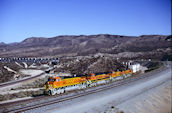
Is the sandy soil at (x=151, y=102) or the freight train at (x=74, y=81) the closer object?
the sandy soil at (x=151, y=102)

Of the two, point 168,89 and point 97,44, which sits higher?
point 97,44

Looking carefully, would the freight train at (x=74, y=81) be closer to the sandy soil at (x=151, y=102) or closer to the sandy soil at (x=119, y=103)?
the sandy soil at (x=119, y=103)

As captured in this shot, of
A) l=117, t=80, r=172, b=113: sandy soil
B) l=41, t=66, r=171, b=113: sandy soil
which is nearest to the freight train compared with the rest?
l=41, t=66, r=171, b=113: sandy soil

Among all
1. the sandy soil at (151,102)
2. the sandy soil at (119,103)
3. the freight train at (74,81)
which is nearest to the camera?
the sandy soil at (119,103)

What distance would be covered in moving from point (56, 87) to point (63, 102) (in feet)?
15.7

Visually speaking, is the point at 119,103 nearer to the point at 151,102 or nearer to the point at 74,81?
the point at 151,102

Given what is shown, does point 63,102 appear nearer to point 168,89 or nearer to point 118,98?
point 118,98

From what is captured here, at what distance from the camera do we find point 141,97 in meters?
25.1

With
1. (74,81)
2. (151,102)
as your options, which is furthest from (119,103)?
(74,81)

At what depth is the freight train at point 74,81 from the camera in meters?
23.5

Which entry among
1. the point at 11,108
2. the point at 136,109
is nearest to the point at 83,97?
the point at 136,109

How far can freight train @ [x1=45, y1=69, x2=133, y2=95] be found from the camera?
23.5m

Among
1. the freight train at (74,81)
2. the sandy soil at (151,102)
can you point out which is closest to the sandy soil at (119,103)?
the sandy soil at (151,102)

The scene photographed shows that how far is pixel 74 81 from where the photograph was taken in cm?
2780
